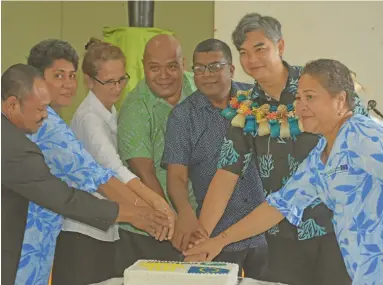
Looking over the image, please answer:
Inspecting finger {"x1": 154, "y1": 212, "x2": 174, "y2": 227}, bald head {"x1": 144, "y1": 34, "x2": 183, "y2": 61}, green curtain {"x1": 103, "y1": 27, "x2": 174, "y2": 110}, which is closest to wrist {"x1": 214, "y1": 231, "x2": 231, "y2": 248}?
finger {"x1": 154, "y1": 212, "x2": 174, "y2": 227}

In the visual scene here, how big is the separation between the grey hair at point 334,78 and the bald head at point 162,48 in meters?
1.00

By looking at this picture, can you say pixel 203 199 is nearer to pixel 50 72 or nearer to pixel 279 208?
pixel 279 208

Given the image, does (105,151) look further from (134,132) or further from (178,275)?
(178,275)

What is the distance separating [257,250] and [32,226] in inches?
36.8

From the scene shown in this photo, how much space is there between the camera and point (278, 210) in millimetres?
2299

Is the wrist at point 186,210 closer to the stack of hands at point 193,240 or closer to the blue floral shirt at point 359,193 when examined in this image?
the stack of hands at point 193,240

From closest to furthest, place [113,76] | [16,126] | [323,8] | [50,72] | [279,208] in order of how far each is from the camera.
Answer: [16,126]
[279,208]
[50,72]
[113,76]
[323,8]

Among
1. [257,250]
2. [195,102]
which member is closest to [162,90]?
[195,102]

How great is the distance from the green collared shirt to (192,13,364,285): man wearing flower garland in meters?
0.34

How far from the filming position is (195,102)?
9.21ft

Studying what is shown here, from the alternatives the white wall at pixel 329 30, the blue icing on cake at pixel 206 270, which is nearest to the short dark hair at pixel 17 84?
the blue icing on cake at pixel 206 270

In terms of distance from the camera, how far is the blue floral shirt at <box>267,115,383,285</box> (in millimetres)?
1837

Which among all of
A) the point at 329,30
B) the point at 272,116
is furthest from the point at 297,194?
the point at 329,30

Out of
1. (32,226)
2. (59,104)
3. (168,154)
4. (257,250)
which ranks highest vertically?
(59,104)
